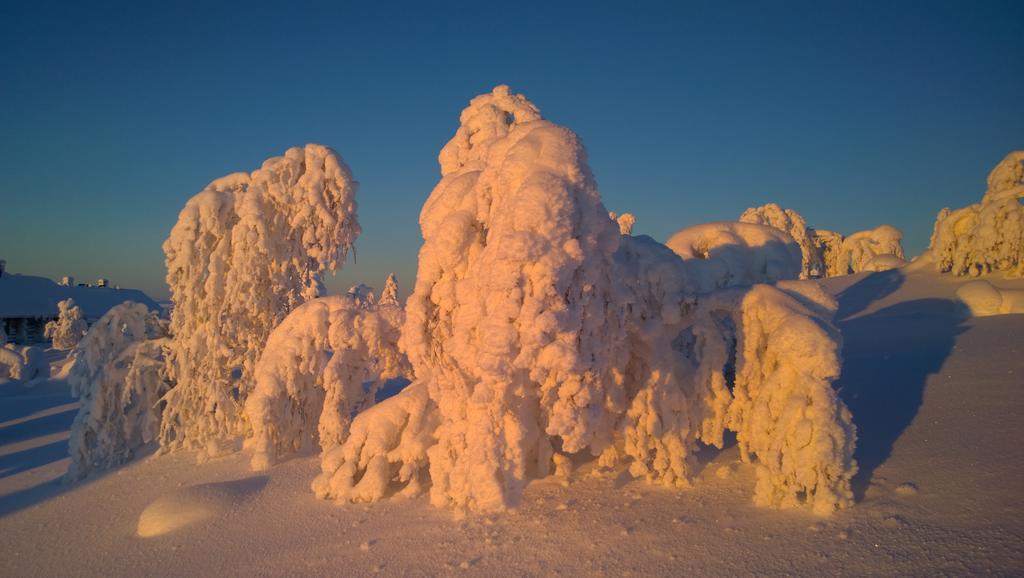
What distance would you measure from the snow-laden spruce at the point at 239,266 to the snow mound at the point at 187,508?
10.5ft

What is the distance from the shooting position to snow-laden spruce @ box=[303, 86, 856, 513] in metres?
5.53

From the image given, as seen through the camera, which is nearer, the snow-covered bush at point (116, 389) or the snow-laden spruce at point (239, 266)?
the snow-covered bush at point (116, 389)

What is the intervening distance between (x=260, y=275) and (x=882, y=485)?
36.8 feet

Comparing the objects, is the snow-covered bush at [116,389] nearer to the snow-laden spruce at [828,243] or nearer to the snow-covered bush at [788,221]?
the snow-laden spruce at [828,243]

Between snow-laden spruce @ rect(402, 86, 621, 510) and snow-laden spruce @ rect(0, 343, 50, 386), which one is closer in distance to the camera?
snow-laden spruce @ rect(402, 86, 621, 510)

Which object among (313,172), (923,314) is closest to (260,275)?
(313,172)

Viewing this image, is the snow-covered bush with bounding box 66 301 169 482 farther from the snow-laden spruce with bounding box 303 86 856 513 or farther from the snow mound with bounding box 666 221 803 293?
the snow mound with bounding box 666 221 803 293

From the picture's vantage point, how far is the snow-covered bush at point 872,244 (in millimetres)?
31062

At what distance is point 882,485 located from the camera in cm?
581

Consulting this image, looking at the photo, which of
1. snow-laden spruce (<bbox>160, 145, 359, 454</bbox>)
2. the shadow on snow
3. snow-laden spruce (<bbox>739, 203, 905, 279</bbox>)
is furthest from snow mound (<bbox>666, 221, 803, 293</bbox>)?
snow-laden spruce (<bbox>739, 203, 905, 279</bbox>)

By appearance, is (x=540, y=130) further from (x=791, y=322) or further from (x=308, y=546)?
Result: (x=308, y=546)

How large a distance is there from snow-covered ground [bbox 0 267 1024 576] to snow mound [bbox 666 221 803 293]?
247 centimetres

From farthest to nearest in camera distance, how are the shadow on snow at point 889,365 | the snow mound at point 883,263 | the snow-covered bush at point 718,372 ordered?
the snow mound at point 883,263, the shadow on snow at point 889,365, the snow-covered bush at point 718,372

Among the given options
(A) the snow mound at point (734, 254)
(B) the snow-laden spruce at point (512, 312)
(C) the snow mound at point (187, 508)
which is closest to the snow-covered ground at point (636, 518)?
(C) the snow mound at point (187, 508)
